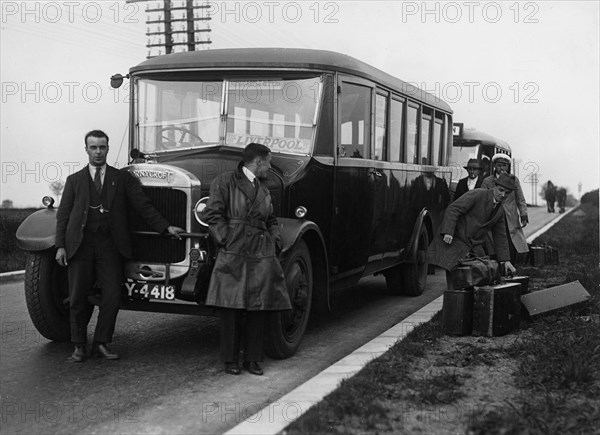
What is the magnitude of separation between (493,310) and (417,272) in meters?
3.43

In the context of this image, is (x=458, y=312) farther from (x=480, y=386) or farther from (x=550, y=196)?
(x=550, y=196)

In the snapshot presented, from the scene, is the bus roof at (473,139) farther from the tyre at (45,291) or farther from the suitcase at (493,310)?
the tyre at (45,291)

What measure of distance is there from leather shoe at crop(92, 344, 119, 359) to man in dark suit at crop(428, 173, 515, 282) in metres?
3.19

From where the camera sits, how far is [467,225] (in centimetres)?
757

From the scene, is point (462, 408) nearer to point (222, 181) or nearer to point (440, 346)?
point (440, 346)

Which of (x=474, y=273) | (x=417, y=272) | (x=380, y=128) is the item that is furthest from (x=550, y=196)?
(x=474, y=273)

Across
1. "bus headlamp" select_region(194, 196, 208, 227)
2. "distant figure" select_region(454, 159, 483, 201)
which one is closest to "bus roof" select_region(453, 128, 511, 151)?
"distant figure" select_region(454, 159, 483, 201)

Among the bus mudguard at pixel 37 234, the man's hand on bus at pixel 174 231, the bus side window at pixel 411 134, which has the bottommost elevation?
the bus mudguard at pixel 37 234

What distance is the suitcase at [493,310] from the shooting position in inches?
257

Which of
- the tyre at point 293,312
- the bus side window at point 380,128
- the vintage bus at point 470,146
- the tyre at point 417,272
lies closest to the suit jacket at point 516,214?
the tyre at point 417,272

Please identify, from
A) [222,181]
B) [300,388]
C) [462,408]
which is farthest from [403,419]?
[222,181]

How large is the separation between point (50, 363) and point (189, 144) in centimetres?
219

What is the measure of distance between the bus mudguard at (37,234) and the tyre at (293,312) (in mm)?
1901

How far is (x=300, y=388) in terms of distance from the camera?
16.2 ft
